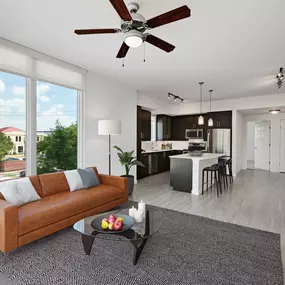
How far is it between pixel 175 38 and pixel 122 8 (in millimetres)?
1455

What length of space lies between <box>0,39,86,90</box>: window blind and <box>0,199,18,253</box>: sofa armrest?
2.20 meters

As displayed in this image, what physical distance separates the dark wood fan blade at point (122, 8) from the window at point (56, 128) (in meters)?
2.51

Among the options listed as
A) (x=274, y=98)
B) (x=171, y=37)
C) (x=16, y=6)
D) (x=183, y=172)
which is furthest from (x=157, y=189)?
(x=274, y=98)

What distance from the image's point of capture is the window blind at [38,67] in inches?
120

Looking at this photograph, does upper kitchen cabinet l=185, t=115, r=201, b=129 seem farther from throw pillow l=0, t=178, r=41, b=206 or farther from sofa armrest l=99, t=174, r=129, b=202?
throw pillow l=0, t=178, r=41, b=206

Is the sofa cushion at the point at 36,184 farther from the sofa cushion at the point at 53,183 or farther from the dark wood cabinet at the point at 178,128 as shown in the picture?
the dark wood cabinet at the point at 178,128

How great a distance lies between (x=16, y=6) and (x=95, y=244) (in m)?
2.95

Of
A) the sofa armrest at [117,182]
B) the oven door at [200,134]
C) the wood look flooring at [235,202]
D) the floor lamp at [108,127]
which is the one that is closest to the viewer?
the wood look flooring at [235,202]

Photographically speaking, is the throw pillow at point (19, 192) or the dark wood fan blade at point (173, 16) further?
the throw pillow at point (19, 192)

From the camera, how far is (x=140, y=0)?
2117mm

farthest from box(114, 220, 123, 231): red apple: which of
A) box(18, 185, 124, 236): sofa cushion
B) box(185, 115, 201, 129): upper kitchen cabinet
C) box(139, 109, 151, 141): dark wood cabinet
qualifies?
box(185, 115, 201, 129): upper kitchen cabinet

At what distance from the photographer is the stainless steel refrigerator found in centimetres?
716

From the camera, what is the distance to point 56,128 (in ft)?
13.1

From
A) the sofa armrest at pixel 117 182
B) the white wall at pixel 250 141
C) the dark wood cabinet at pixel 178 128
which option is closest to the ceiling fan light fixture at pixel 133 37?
the sofa armrest at pixel 117 182
